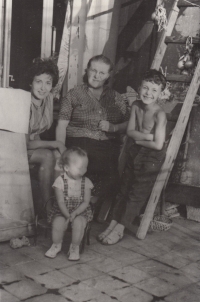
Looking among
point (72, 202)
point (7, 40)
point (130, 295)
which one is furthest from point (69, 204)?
point (7, 40)

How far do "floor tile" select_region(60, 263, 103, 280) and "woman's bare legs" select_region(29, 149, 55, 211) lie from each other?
34.1 inches

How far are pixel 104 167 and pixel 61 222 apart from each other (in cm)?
98

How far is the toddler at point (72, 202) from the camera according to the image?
9.70 ft

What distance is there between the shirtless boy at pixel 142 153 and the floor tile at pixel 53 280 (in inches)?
32.2

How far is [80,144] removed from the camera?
379 cm

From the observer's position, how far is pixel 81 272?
2729mm

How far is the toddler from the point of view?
296cm

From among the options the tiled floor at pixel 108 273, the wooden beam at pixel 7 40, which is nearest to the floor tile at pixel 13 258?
the tiled floor at pixel 108 273

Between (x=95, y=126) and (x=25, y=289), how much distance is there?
1.82 meters

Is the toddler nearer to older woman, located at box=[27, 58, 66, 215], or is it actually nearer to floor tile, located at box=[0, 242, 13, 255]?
floor tile, located at box=[0, 242, 13, 255]

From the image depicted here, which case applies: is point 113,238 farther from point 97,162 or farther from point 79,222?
point 97,162

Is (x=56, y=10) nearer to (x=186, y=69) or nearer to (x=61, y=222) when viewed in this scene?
(x=186, y=69)

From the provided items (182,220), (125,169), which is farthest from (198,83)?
(182,220)

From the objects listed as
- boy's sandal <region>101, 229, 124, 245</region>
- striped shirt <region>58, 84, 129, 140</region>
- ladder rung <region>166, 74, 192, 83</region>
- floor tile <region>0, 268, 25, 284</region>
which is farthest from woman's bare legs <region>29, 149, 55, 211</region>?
ladder rung <region>166, 74, 192, 83</region>
